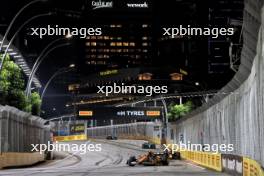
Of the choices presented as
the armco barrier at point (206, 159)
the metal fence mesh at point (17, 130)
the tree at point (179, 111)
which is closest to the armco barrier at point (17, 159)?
the metal fence mesh at point (17, 130)

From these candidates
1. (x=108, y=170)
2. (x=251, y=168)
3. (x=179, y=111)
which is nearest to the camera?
(x=251, y=168)

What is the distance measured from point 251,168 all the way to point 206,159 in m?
20.3

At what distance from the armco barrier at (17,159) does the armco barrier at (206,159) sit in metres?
13.9

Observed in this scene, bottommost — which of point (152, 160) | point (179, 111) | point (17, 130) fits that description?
point (152, 160)

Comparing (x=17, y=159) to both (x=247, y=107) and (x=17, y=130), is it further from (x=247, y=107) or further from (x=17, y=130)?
(x=247, y=107)

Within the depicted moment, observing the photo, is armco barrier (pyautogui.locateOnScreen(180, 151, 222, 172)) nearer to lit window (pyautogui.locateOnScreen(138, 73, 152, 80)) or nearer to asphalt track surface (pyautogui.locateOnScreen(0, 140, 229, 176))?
asphalt track surface (pyautogui.locateOnScreen(0, 140, 229, 176))

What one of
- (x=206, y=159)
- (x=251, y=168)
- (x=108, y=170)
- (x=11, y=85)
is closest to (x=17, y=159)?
(x=11, y=85)

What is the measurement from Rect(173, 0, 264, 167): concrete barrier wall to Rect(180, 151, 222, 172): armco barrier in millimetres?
1029

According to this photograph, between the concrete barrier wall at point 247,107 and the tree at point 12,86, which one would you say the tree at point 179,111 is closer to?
the tree at point 12,86

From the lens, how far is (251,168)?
21.8 metres

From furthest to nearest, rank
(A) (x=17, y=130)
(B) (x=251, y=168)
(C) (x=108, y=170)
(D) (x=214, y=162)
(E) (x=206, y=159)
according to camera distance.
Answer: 1. (A) (x=17, y=130)
2. (E) (x=206, y=159)
3. (D) (x=214, y=162)
4. (C) (x=108, y=170)
5. (B) (x=251, y=168)

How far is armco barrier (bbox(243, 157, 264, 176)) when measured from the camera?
63.5ft

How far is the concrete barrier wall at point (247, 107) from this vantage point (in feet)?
63.3

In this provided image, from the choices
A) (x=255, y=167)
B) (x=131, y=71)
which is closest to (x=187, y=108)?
(x=255, y=167)
